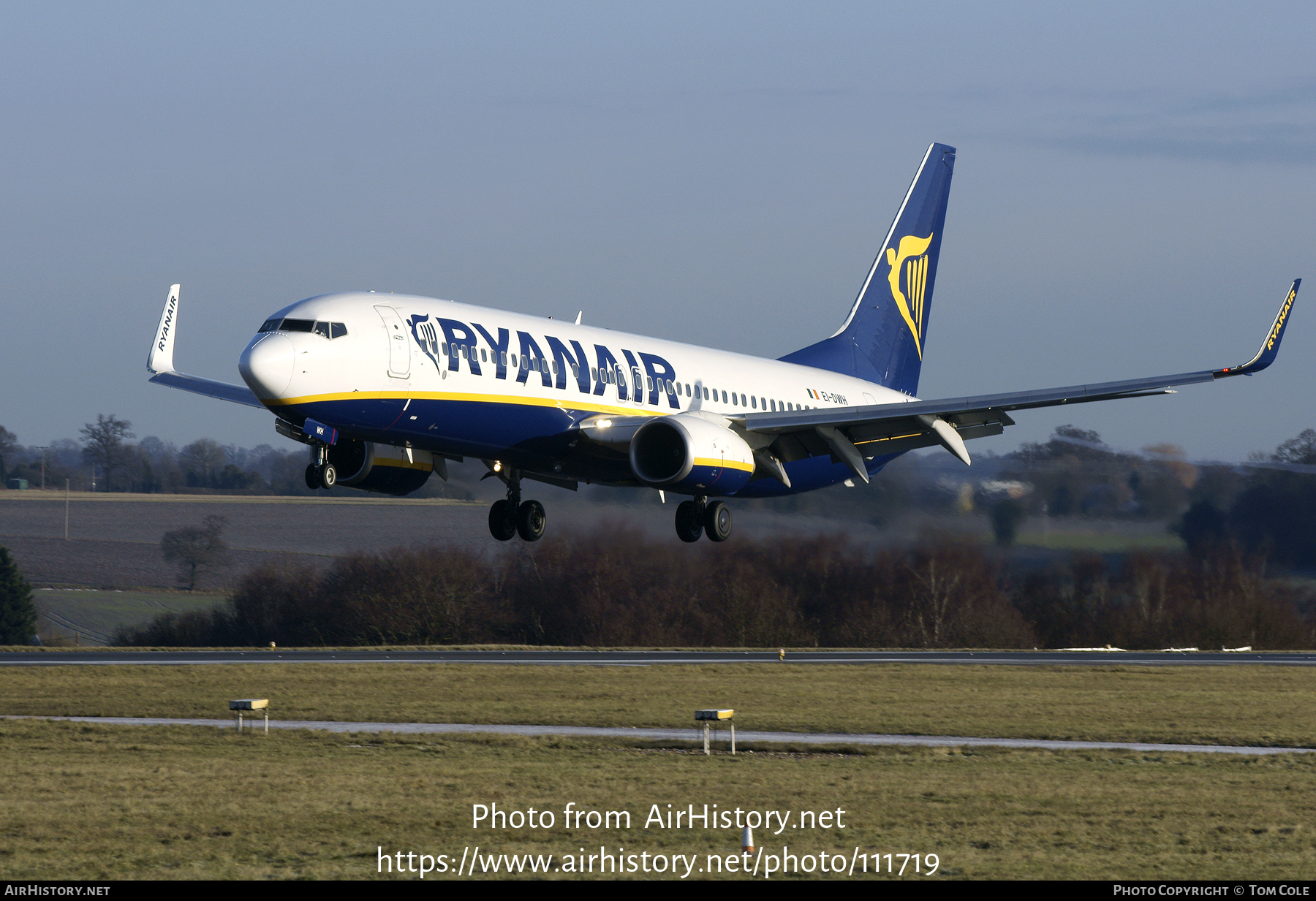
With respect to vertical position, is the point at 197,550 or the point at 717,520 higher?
the point at 717,520

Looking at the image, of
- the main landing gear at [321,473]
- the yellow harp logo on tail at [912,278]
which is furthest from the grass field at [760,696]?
the main landing gear at [321,473]

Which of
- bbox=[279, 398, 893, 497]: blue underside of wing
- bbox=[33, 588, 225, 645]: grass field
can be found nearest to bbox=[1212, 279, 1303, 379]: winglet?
bbox=[279, 398, 893, 497]: blue underside of wing

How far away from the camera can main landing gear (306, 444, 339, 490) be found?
2995 centimetres

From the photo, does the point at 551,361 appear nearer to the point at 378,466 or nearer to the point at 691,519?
the point at 378,466

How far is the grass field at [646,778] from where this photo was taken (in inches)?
921

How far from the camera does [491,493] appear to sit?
38406 millimetres

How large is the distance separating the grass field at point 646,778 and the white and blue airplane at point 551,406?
250 inches

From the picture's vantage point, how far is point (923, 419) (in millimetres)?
36062

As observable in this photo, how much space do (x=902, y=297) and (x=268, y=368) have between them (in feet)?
92.7

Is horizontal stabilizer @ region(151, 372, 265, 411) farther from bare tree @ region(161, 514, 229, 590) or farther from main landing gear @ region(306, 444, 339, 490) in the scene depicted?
bare tree @ region(161, 514, 229, 590)

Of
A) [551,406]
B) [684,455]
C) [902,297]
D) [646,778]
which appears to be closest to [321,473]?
[551,406]

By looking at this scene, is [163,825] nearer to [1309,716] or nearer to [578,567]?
[1309,716]

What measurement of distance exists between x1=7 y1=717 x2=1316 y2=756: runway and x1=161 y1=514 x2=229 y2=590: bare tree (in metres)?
62.1

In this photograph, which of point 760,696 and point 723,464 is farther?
point 760,696
